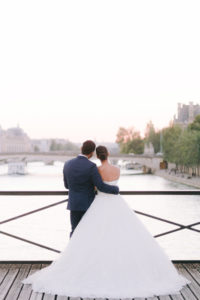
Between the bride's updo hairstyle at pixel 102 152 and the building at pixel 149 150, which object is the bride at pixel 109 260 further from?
the building at pixel 149 150

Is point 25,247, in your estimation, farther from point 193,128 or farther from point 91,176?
point 193,128

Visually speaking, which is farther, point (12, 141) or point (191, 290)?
point (12, 141)

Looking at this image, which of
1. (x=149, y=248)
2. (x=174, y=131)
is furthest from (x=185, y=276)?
(x=174, y=131)

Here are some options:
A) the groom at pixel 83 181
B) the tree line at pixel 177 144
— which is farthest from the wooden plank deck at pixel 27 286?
the tree line at pixel 177 144

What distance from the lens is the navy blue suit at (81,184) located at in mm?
4176

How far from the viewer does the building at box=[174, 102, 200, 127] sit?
105 metres

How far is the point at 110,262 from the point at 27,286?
0.88 meters

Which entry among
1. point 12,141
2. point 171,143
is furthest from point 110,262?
point 12,141

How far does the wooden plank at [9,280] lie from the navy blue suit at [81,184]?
0.90 metres

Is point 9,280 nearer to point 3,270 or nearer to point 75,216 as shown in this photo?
point 3,270

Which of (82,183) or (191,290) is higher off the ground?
(82,183)

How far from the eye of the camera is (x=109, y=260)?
4145mm

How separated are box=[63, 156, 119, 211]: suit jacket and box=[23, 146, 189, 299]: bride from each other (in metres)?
0.07

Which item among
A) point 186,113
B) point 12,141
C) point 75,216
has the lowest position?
point 75,216
